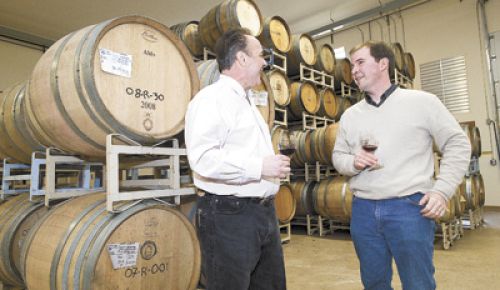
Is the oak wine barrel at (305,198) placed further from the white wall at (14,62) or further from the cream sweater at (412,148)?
the white wall at (14,62)

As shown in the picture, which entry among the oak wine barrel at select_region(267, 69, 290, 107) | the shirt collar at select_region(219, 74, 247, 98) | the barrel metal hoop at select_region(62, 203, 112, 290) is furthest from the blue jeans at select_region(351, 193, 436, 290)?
the oak wine barrel at select_region(267, 69, 290, 107)

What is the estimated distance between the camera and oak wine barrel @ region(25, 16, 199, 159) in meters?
1.95

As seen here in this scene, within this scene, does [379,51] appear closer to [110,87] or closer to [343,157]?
[343,157]

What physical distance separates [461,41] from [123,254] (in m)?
8.67

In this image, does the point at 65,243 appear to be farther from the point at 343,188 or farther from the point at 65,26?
the point at 65,26

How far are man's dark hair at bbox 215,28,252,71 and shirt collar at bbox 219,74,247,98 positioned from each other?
0.06 meters

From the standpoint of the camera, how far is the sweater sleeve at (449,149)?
1688 millimetres

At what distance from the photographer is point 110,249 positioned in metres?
1.86

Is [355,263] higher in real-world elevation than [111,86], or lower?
lower

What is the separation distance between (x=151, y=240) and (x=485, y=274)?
3.33 m

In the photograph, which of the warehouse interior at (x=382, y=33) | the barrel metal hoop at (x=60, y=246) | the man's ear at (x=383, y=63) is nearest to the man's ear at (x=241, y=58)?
the man's ear at (x=383, y=63)

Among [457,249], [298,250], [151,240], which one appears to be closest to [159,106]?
[151,240]

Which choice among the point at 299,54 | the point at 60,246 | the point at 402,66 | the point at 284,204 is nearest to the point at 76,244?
the point at 60,246

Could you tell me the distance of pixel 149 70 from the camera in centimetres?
220
